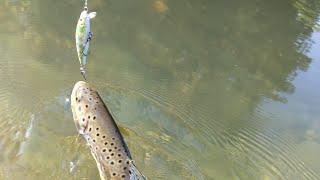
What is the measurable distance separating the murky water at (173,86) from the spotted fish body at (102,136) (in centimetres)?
34

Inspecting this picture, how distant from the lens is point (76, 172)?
4852mm

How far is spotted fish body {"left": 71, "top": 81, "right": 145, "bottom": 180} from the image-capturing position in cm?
324

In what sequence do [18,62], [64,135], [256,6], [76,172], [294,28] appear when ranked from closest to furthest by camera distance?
[76,172] → [64,135] → [18,62] → [294,28] → [256,6]

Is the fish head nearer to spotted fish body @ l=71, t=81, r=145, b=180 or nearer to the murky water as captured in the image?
spotted fish body @ l=71, t=81, r=145, b=180

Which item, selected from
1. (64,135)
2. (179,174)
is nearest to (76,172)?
(64,135)

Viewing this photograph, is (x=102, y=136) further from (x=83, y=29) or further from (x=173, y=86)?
(x=173, y=86)

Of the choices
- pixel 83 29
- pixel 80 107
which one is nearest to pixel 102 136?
pixel 80 107

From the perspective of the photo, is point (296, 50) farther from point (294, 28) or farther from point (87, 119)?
point (87, 119)

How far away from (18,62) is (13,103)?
3.11 ft

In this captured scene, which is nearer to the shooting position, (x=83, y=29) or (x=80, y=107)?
(x=80, y=107)

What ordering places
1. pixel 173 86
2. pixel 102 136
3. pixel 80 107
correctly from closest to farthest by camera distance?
pixel 102 136
pixel 80 107
pixel 173 86

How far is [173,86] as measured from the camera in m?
6.45

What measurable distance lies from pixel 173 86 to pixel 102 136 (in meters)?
3.16

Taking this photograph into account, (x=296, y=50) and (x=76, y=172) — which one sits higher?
(x=296, y=50)
